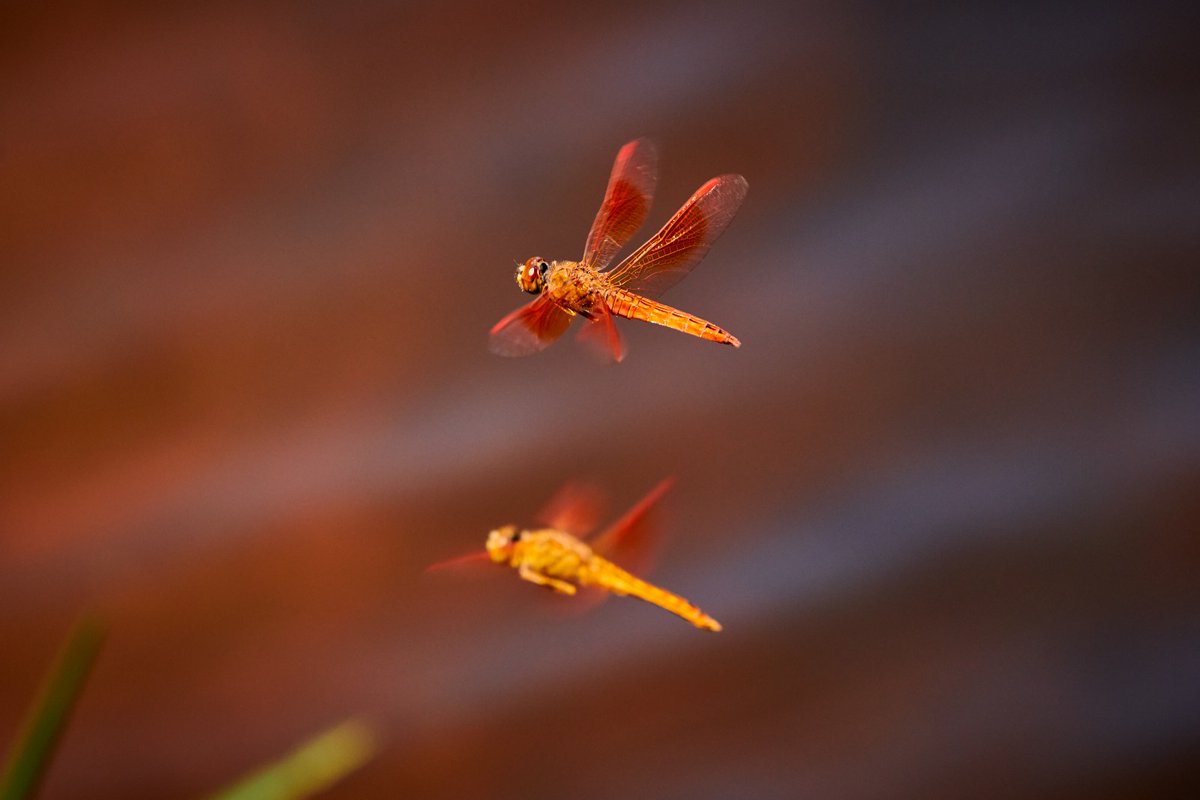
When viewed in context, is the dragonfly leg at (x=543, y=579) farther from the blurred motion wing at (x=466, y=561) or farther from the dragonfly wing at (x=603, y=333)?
the dragonfly wing at (x=603, y=333)

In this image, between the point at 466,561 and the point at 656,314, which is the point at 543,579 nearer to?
the point at 466,561

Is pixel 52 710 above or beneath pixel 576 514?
beneath

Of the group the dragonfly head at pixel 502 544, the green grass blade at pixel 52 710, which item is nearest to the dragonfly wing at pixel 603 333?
the dragonfly head at pixel 502 544

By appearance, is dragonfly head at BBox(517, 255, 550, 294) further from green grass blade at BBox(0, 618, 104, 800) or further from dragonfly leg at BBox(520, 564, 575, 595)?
green grass blade at BBox(0, 618, 104, 800)

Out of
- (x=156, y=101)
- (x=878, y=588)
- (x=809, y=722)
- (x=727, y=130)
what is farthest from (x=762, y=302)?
(x=156, y=101)

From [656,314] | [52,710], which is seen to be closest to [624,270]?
[656,314]

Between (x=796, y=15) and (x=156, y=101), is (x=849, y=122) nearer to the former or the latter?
(x=796, y=15)
